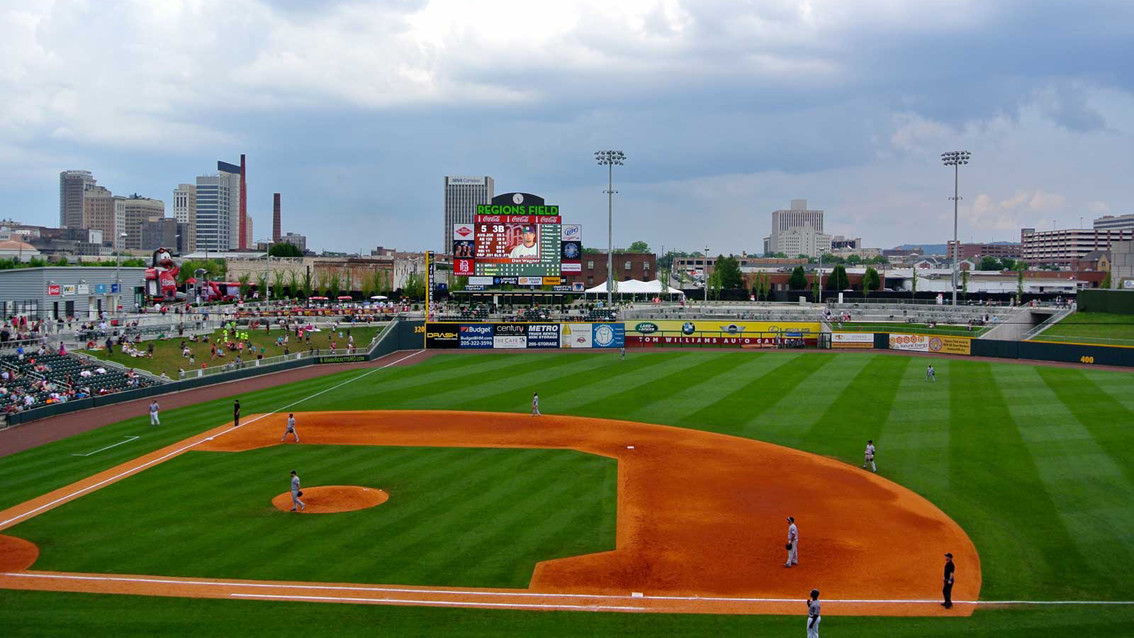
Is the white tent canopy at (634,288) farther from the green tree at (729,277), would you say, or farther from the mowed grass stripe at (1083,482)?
the mowed grass stripe at (1083,482)

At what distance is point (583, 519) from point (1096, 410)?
2914 cm

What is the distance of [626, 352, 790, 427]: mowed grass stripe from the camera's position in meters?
39.7

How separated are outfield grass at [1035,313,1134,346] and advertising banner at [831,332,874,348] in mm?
12399

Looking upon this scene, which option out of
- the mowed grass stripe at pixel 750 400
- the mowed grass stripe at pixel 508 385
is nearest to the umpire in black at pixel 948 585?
the mowed grass stripe at pixel 750 400

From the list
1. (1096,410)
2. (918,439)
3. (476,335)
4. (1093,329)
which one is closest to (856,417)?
(918,439)

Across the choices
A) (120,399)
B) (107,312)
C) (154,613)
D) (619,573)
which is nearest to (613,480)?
(619,573)

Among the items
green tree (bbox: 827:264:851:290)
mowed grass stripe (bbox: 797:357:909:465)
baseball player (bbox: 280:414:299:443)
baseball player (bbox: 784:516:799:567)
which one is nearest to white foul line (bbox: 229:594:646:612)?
baseball player (bbox: 784:516:799:567)

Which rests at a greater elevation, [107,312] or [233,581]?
[107,312]

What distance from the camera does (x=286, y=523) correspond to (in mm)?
22781

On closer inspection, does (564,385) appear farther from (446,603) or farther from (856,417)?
(446,603)

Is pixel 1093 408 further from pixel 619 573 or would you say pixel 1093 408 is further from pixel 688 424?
pixel 619 573

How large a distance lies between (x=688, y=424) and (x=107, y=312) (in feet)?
172

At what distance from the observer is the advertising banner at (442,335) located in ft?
217

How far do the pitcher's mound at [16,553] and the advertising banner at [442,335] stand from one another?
146 ft
